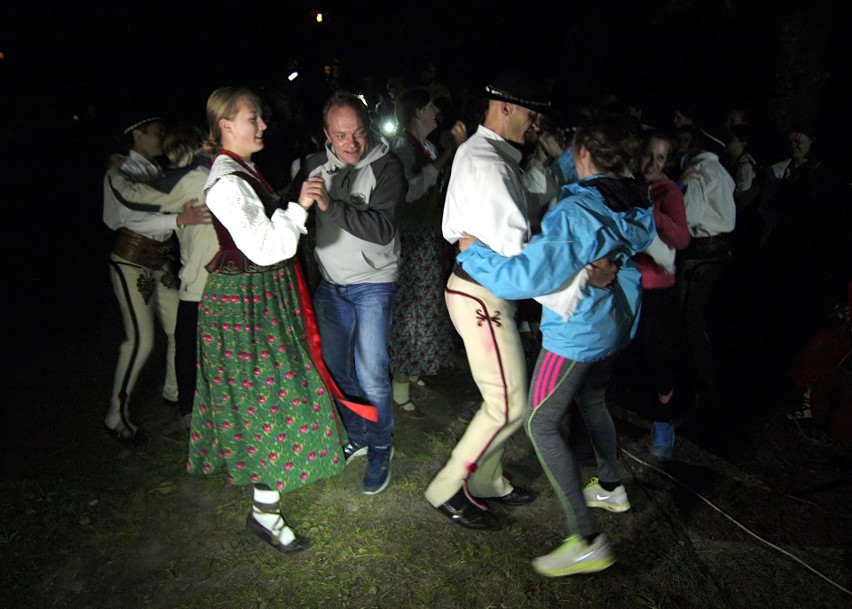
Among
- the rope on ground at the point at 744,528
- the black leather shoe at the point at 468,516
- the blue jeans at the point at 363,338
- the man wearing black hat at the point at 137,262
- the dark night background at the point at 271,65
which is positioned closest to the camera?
the rope on ground at the point at 744,528

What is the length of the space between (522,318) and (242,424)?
2.80 meters

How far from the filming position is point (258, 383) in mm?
2607

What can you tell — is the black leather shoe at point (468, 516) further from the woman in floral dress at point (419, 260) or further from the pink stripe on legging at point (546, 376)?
the woman in floral dress at point (419, 260)

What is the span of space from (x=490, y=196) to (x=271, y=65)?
13.7 meters

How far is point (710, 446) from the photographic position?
3809 mm

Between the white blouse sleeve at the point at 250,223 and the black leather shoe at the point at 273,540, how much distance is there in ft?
4.29

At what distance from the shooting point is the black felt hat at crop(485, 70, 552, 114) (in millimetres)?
2629

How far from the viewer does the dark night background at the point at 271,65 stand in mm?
8484

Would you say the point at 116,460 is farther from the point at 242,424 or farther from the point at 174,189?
the point at 174,189

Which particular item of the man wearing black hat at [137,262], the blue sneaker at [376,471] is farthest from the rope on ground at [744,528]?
the man wearing black hat at [137,262]

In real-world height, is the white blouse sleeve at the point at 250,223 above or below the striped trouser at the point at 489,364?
above

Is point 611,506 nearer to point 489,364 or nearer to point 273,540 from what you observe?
point 489,364

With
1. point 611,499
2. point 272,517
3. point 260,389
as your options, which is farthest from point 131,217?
point 611,499

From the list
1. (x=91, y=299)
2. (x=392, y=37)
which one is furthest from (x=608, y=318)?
(x=392, y=37)
